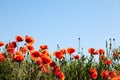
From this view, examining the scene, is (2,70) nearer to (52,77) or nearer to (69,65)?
(52,77)

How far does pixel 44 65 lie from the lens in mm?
5988

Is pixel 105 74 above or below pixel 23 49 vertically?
below

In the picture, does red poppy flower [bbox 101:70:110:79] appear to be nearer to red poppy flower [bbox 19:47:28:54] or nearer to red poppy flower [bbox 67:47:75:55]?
red poppy flower [bbox 67:47:75:55]

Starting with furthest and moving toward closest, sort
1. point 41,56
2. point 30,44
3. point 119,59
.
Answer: point 119,59 < point 30,44 < point 41,56

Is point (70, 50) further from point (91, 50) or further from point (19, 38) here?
point (19, 38)

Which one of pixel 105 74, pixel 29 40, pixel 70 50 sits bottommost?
pixel 105 74

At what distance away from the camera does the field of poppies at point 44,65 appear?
597 centimetres

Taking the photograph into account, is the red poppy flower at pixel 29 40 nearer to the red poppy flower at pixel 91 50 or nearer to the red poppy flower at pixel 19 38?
the red poppy flower at pixel 19 38

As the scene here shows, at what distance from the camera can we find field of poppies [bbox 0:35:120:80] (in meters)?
5.97

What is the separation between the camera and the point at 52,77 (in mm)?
6953

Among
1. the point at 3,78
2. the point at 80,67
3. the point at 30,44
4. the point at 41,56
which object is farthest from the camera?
the point at 80,67

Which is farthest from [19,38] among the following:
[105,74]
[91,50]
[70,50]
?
[105,74]

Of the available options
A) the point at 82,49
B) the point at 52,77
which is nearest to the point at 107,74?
the point at 52,77

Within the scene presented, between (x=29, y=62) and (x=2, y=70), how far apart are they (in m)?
0.80
